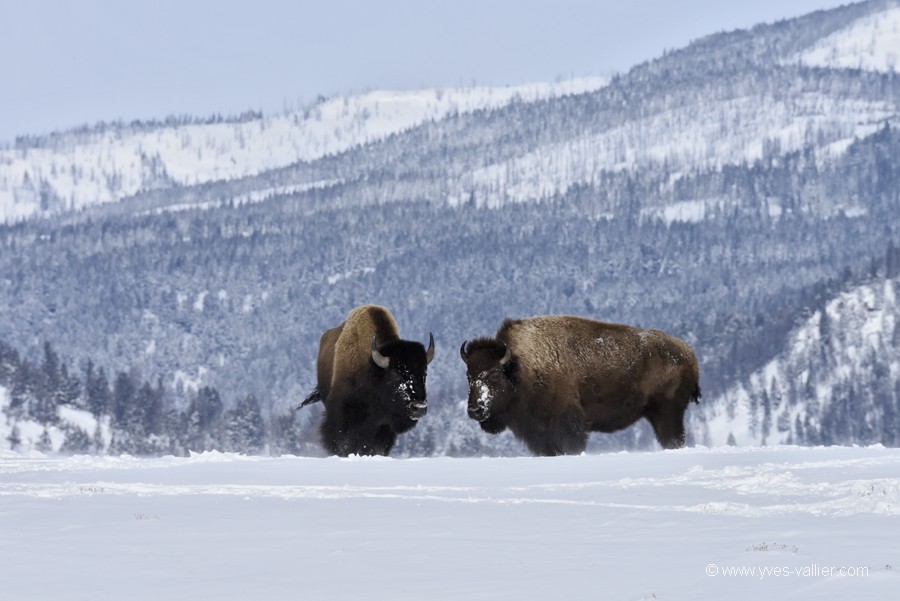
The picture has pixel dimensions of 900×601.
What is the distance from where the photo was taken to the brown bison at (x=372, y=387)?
915 inches

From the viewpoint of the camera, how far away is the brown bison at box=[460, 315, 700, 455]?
2323 centimetres

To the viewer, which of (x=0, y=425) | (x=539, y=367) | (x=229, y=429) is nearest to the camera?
(x=539, y=367)

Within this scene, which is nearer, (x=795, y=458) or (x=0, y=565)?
(x=0, y=565)

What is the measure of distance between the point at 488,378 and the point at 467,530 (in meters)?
10.2

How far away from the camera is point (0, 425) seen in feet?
498

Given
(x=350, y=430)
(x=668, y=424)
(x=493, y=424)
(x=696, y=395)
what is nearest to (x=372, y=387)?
(x=350, y=430)

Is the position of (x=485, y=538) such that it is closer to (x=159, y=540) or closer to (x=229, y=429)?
(x=159, y=540)

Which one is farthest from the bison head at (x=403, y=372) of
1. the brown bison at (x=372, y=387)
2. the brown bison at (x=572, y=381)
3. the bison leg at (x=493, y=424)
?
the bison leg at (x=493, y=424)

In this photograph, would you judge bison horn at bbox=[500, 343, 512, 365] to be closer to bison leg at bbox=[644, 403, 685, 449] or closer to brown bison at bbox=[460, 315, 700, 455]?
brown bison at bbox=[460, 315, 700, 455]

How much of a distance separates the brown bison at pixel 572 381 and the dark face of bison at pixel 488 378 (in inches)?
0.6

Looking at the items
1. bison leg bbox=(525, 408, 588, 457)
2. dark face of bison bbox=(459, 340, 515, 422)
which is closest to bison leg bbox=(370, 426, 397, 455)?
dark face of bison bbox=(459, 340, 515, 422)

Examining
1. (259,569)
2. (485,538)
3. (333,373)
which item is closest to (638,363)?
(333,373)

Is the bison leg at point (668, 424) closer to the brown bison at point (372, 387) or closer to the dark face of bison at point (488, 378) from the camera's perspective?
the dark face of bison at point (488, 378)

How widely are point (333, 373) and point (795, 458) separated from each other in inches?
322
